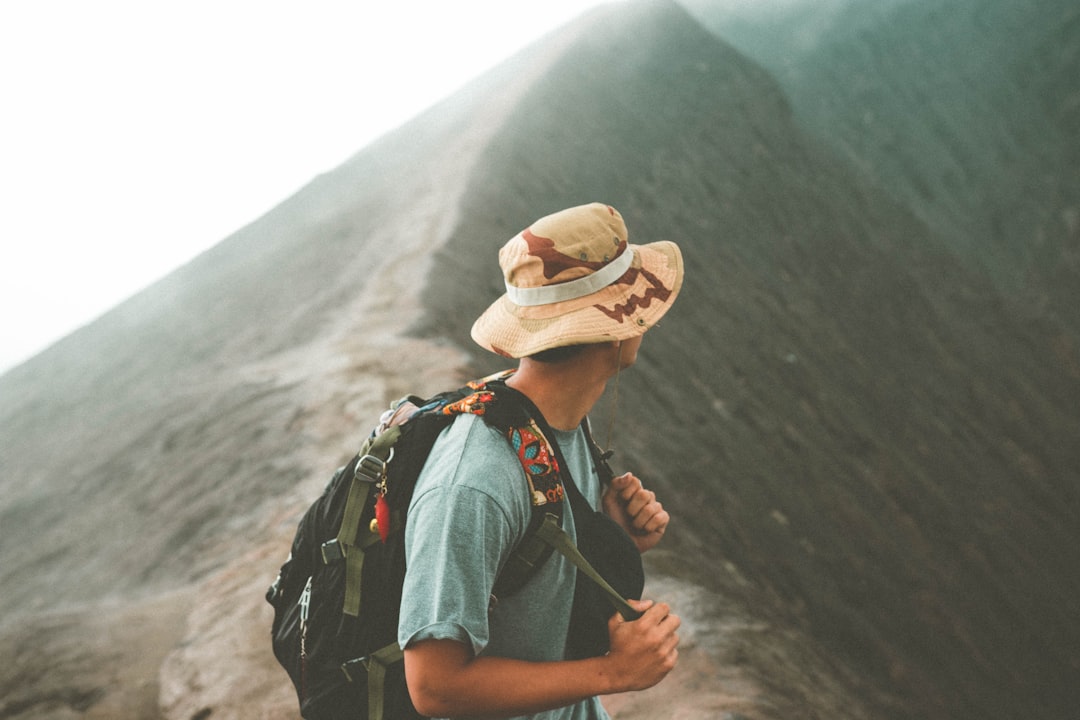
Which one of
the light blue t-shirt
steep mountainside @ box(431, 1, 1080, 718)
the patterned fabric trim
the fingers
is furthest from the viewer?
steep mountainside @ box(431, 1, 1080, 718)

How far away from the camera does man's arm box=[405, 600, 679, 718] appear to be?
1.18m

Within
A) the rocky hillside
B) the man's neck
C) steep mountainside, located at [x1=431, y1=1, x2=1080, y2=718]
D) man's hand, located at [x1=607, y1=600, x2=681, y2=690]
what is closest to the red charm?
the man's neck

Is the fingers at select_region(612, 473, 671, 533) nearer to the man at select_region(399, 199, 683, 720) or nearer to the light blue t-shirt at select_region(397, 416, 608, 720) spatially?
the man at select_region(399, 199, 683, 720)

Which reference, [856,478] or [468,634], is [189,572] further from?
[856,478]

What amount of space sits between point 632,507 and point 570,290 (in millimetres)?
604

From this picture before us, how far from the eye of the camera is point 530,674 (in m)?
1.28

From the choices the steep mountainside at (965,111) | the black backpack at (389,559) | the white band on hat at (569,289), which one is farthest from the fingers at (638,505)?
the steep mountainside at (965,111)

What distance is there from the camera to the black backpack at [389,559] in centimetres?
136

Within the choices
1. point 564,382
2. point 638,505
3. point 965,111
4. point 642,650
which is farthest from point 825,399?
point 965,111

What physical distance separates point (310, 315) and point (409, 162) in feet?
22.1

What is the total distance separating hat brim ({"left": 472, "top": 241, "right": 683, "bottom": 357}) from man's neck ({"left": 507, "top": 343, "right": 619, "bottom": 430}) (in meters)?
0.06

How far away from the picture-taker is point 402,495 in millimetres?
1386

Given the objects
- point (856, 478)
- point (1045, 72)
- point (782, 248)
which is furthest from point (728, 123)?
point (1045, 72)

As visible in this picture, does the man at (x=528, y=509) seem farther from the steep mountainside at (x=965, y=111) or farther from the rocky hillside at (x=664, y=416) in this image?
the steep mountainside at (x=965, y=111)
